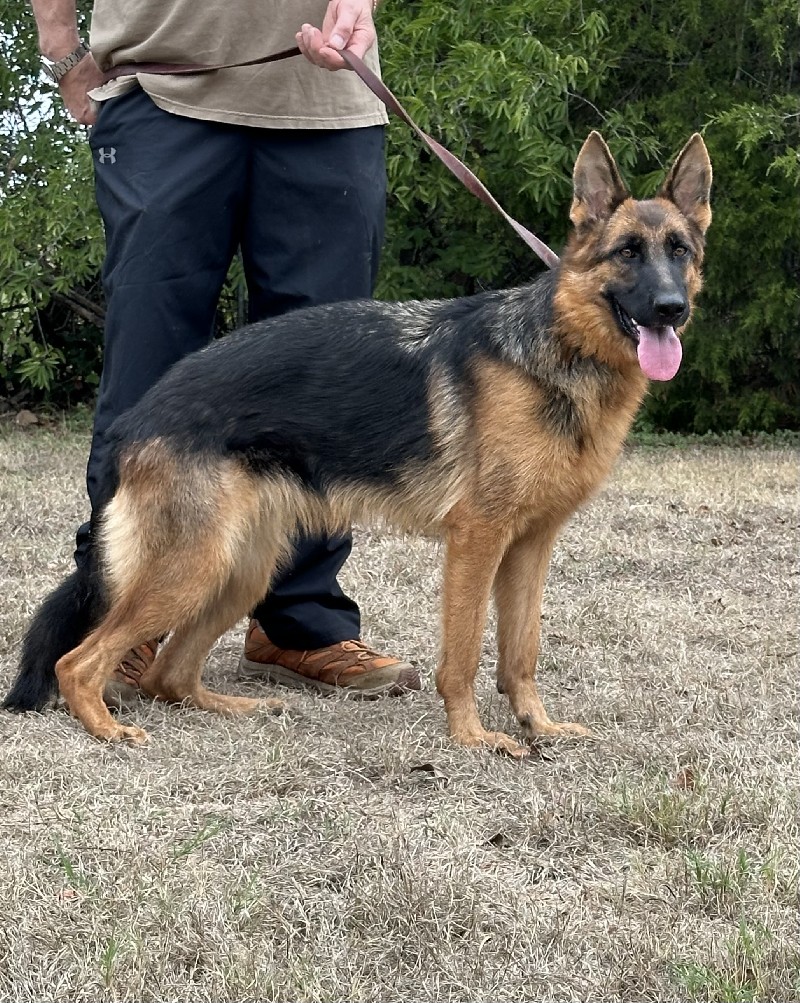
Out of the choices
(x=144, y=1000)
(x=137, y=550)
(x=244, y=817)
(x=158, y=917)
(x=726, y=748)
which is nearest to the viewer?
Result: (x=144, y=1000)

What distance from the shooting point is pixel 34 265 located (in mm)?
11375

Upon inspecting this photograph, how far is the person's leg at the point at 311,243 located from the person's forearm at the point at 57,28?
84cm

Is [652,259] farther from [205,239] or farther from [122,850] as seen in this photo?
[122,850]

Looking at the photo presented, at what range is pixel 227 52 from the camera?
14.4 feet

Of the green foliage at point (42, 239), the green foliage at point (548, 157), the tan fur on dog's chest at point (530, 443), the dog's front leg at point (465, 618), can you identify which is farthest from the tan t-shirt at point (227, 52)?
→ the green foliage at point (42, 239)

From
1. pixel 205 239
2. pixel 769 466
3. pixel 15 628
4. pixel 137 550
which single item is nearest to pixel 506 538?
pixel 137 550

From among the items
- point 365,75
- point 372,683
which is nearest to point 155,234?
point 365,75

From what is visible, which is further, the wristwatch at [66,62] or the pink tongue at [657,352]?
the wristwatch at [66,62]

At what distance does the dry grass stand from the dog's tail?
0.10 meters

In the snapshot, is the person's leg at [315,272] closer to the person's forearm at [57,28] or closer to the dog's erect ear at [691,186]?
the person's forearm at [57,28]

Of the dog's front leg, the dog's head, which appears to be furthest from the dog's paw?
the dog's head

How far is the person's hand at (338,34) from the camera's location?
4.03 metres

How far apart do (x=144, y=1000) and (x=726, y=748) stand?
6.52 feet

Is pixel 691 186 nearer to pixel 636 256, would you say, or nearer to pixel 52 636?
pixel 636 256
